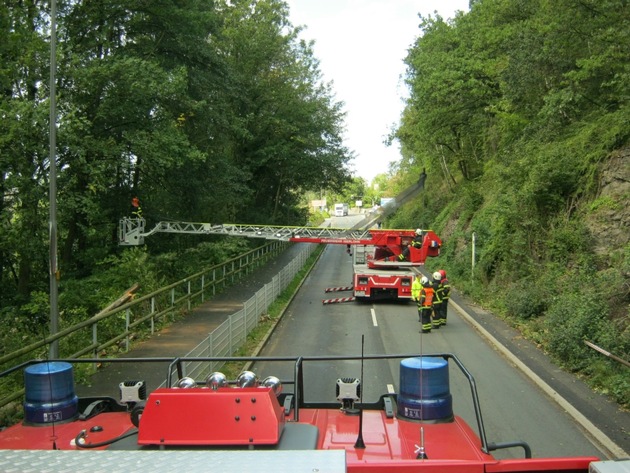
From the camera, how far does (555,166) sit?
1933cm

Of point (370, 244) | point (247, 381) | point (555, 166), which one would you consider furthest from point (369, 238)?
point (247, 381)

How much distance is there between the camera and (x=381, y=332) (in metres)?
18.0

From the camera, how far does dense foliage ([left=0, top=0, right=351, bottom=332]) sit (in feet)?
57.8

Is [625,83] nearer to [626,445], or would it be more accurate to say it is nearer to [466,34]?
[626,445]

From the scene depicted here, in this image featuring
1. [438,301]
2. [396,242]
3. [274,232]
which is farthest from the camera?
[274,232]

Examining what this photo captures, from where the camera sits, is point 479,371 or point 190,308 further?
point 190,308

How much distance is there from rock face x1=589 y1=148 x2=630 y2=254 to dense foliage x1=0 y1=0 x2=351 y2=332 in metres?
14.4

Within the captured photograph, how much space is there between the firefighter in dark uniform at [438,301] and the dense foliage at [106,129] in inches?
396

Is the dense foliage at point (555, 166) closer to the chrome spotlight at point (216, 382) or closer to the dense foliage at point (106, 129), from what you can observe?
the chrome spotlight at point (216, 382)

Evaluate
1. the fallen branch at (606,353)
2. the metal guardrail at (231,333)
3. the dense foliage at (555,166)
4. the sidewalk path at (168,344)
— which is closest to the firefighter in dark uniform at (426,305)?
the dense foliage at (555,166)

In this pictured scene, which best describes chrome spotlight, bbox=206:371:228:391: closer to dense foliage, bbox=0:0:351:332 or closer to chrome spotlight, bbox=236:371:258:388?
chrome spotlight, bbox=236:371:258:388

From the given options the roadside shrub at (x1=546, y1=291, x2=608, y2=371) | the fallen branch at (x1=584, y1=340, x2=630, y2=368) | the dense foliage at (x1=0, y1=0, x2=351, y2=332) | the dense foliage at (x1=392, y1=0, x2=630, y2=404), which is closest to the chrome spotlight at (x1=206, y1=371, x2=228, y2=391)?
the dense foliage at (x1=0, y1=0, x2=351, y2=332)

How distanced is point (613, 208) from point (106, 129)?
18.0 m

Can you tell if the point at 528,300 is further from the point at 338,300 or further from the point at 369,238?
the point at 369,238
